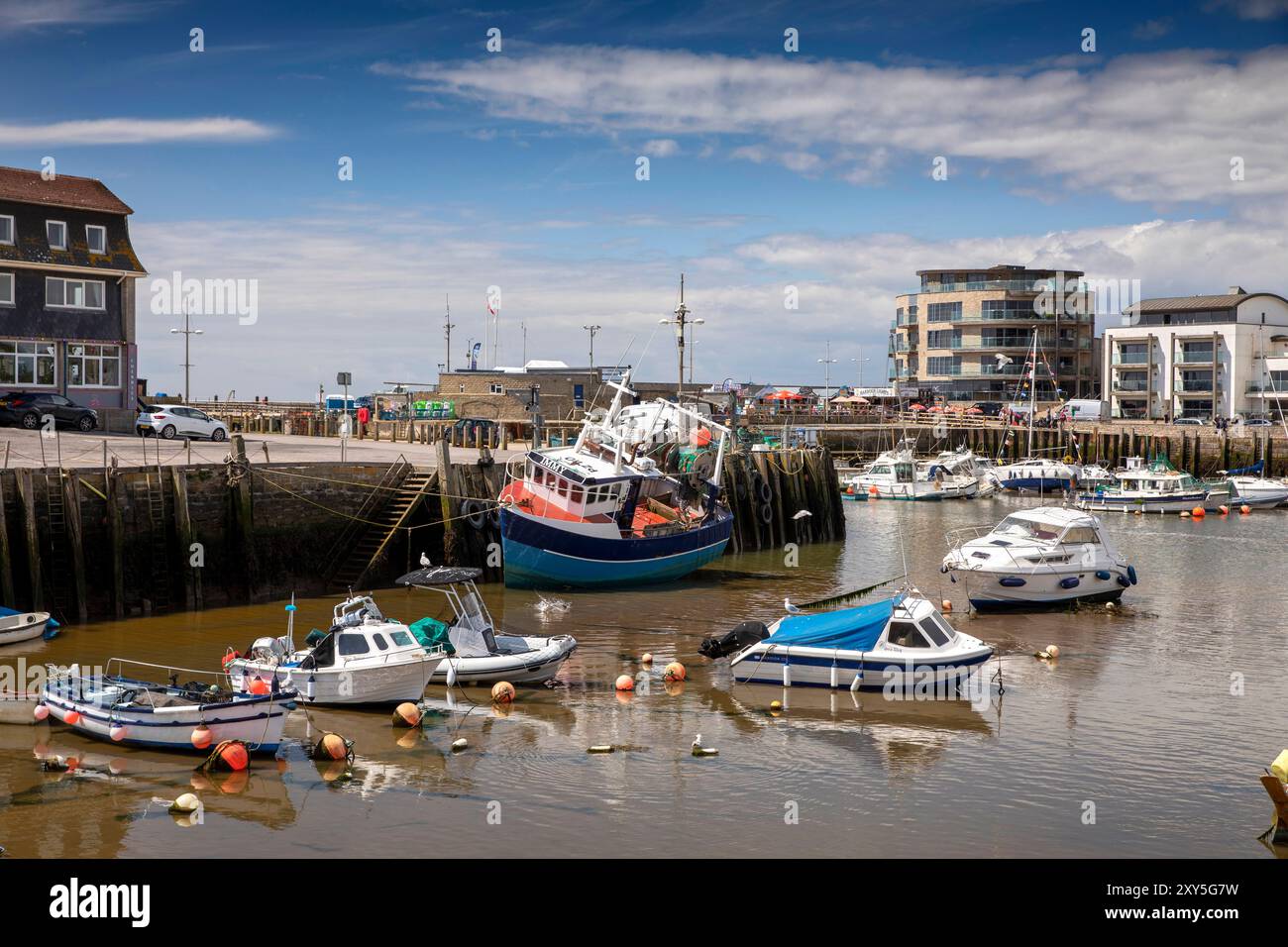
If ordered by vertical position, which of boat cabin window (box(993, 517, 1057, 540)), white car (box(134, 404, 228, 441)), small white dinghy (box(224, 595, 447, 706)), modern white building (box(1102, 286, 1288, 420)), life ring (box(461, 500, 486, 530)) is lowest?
small white dinghy (box(224, 595, 447, 706))

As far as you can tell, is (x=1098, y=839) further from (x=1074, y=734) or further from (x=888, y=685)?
(x=888, y=685)

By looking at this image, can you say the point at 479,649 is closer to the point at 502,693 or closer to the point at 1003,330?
the point at 502,693

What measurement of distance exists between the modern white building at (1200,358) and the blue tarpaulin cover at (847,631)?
76230mm

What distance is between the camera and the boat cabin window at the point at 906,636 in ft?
77.3

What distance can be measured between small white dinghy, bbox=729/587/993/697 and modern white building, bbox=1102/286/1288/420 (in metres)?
76.0

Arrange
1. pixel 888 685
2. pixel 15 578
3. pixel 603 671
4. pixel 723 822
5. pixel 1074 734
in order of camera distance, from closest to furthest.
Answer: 1. pixel 723 822
2. pixel 1074 734
3. pixel 888 685
4. pixel 603 671
5. pixel 15 578

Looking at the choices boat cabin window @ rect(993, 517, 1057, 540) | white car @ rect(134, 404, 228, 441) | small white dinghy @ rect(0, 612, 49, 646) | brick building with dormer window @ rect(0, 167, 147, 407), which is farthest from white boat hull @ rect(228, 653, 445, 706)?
brick building with dormer window @ rect(0, 167, 147, 407)

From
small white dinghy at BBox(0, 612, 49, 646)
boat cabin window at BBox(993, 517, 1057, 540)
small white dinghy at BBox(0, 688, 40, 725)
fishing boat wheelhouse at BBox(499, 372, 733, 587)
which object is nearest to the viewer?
small white dinghy at BBox(0, 688, 40, 725)

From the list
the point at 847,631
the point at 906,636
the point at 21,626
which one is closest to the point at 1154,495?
the point at 906,636

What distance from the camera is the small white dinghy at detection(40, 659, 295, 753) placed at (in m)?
18.6

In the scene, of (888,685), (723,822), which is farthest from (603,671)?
(723,822)

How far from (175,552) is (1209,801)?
23.8 meters

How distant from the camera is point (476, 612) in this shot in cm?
2431

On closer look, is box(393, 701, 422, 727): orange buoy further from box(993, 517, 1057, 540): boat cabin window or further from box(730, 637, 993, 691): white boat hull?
box(993, 517, 1057, 540): boat cabin window
